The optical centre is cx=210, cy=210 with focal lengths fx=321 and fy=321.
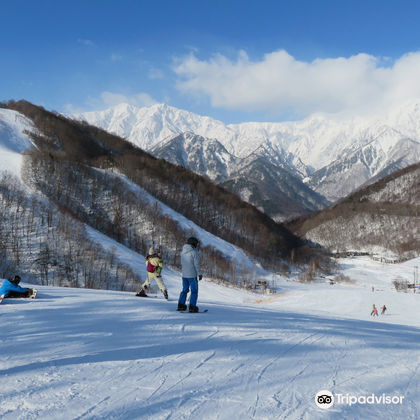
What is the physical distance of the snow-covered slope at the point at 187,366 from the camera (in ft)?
13.8

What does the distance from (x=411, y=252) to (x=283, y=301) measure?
123657 mm

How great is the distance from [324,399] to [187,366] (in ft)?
7.34

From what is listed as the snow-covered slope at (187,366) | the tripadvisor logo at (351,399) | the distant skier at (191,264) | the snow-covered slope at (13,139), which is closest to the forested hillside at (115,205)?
the snow-covered slope at (13,139)

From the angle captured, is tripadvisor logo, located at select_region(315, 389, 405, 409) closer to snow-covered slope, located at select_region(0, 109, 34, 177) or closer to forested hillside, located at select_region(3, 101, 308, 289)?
forested hillside, located at select_region(3, 101, 308, 289)

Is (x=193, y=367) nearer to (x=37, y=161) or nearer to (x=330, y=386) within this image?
(x=330, y=386)

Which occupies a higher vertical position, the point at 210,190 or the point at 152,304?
the point at 210,190

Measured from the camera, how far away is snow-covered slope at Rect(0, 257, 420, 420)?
421 cm

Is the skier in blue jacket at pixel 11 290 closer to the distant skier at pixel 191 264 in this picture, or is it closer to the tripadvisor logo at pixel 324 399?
the distant skier at pixel 191 264

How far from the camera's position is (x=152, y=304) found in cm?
1101

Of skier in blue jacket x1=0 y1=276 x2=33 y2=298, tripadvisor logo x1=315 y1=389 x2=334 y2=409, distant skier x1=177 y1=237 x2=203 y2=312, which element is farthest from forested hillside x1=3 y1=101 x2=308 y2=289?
tripadvisor logo x1=315 y1=389 x2=334 y2=409

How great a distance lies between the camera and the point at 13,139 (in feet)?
303

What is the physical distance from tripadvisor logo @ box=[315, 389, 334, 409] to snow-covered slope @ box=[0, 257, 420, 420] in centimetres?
9

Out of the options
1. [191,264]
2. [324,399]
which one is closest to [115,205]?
[191,264]

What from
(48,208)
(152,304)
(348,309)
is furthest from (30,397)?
(48,208)
